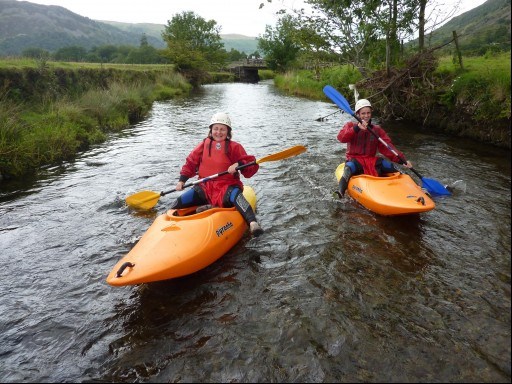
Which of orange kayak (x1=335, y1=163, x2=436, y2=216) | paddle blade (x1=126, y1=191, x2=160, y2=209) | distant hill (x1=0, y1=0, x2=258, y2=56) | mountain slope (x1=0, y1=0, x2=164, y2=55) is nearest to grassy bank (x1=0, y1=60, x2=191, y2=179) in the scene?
paddle blade (x1=126, y1=191, x2=160, y2=209)

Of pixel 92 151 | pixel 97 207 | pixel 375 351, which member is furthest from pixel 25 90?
pixel 375 351

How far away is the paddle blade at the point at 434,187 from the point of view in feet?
17.0

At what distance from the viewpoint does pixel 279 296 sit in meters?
3.37

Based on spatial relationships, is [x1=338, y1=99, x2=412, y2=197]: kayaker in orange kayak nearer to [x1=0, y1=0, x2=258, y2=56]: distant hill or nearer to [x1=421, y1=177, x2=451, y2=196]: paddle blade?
[x1=421, y1=177, x2=451, y2=196]: paddle blade

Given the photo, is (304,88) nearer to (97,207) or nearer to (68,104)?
(68,104)

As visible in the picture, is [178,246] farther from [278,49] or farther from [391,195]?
[278,49]

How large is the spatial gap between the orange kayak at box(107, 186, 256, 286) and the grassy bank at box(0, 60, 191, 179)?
4.87 meters

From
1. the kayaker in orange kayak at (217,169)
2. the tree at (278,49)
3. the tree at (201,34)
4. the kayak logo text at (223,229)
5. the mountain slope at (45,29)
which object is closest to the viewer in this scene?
the kayak logo text at (223,229)

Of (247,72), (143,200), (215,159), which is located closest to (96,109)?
(143,200)

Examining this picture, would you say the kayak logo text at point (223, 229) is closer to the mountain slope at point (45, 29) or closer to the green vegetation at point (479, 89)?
the green vegetation at point (479, 89)

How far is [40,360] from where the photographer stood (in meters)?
2.73

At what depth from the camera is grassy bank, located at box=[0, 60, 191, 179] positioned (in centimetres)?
696

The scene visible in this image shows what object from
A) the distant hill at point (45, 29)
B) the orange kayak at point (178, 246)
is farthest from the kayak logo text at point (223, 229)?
the distant hill at point (45, 29)

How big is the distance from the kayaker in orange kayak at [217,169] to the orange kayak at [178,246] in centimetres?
26
